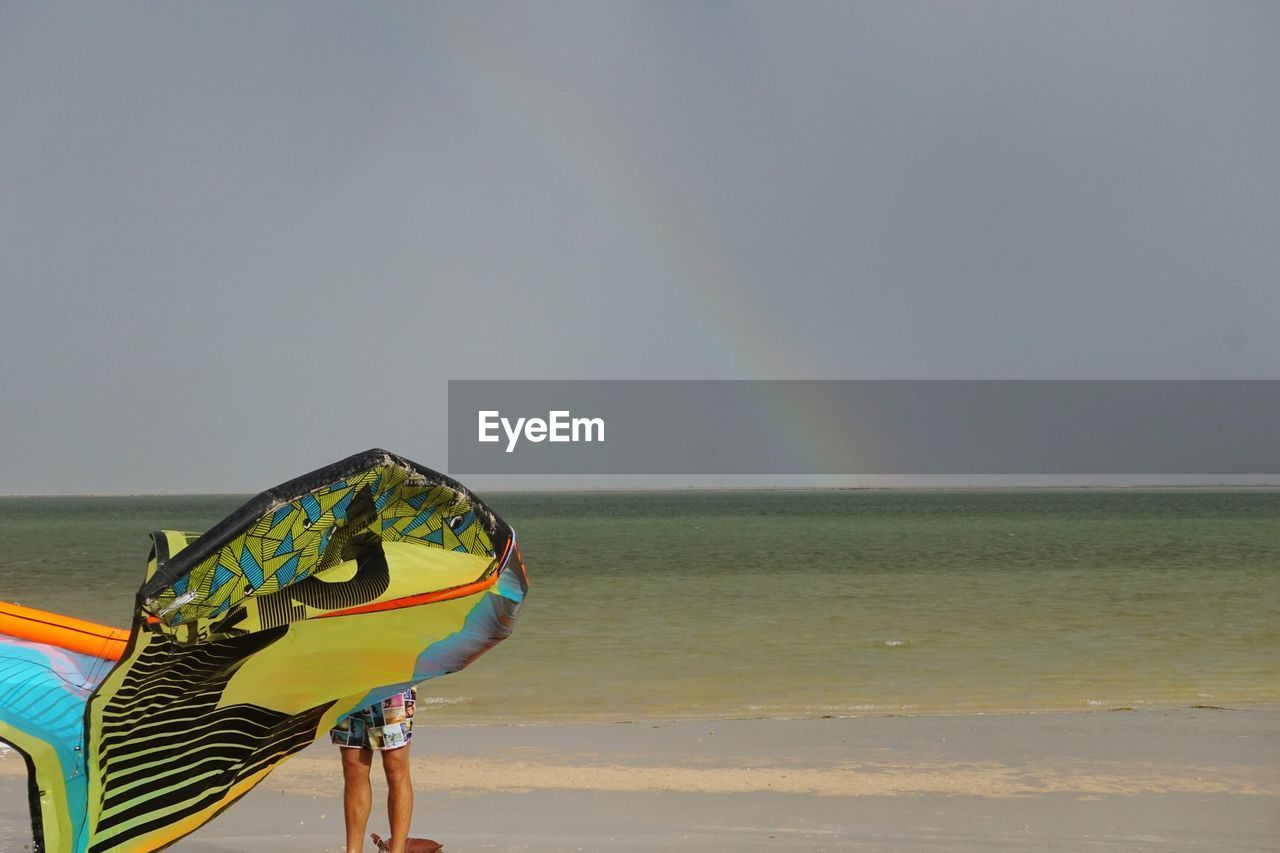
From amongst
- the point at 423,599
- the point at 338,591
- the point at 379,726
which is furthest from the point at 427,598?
the point at 379,726

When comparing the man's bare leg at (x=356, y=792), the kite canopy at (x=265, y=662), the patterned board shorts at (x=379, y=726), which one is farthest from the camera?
the man's bare leg at (x=356, y=792)

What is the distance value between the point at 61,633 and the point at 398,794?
59.1 inches

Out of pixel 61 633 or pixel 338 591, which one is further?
pixel 61 633

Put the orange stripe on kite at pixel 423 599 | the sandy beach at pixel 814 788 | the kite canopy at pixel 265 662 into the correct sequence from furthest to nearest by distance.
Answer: the sandy beach at pixel 814 788 → the orange stripe on kite at pixel 423 599 → the kite canopy at pixel 265 662

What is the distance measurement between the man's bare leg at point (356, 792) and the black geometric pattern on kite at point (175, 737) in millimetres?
547

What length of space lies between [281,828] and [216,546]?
3361 mm

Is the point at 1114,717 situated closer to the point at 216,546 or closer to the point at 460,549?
the point at 460,549

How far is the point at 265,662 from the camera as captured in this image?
4.94 m

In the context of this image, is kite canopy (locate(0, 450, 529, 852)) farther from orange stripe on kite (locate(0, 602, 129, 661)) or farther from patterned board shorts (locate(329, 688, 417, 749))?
patterned board shorts (locate(329, 688, 417, 749))

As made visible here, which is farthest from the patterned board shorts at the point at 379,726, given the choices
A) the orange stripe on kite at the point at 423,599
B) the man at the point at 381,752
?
the orange stripe on kite at the point at 423,599

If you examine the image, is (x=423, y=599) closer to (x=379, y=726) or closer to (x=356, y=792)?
(x=379, y=726)

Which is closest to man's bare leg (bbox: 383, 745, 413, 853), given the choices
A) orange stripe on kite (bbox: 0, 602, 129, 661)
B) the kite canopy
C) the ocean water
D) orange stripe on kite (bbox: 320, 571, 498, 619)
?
the kite canopy

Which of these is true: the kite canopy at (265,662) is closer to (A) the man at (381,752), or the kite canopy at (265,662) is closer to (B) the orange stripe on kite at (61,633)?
(B) the orange stripe on kite at (61,633)

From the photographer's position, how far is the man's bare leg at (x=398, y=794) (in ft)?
18.5
